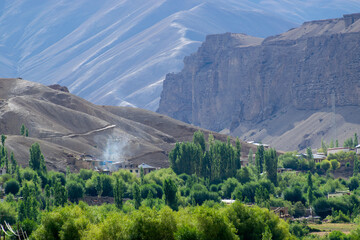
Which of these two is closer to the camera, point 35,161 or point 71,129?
point 35,161

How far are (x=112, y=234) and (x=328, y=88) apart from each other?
5725 inches

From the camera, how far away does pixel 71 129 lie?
447 feet

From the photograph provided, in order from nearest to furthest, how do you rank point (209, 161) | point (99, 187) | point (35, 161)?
1. point (99, 187)
2. point (35, 161)
3. point (209, 161)

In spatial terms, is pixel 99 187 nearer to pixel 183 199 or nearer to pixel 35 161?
pixel 35 161

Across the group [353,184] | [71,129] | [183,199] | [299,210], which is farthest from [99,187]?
[71,129]

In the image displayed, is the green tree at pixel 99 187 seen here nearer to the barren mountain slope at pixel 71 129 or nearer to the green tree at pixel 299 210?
the barren mountain slope at pixel 71 129

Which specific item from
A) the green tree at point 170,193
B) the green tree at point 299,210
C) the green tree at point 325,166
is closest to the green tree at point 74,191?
the green tree at point 170,193

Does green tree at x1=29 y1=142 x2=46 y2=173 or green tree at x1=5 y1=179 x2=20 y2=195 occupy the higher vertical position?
green tree at x1=29 y1=142 x2=46 y2=173

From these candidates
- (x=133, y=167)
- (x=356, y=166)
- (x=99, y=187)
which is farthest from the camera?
(x=133, y=167)

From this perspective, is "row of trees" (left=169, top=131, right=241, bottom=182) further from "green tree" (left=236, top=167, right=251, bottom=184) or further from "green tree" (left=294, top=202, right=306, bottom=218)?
"green tree" (left=294, top=202, right=306, bottom=218)

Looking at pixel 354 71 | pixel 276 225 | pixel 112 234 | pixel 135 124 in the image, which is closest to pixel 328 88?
pixel 354 71

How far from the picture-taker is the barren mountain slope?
398ft

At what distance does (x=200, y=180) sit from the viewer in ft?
348

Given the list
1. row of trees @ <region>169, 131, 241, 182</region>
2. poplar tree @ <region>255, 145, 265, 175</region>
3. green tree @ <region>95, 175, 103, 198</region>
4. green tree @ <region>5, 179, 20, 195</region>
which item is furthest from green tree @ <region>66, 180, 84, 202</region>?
poplar tree @ <region>255, 145, 265, 175</region>
